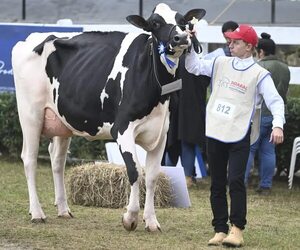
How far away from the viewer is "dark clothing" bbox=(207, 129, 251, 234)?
8.22 meters

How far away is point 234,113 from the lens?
8.20m

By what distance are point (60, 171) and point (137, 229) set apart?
1.37m

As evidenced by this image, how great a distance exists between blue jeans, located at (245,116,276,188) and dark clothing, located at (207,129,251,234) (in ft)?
13.8

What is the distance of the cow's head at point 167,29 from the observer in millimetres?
8689

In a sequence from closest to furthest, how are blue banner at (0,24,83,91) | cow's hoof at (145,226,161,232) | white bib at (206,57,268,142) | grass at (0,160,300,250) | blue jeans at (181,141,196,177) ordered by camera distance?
1. white bib at (206,57,268,142)
2. grass at (0,160,300,250)
3. cow's hoof at (145,226,161,232)
4. blue jeans at (181,141,196,177)
5. blue banner at (0,24,83,91)

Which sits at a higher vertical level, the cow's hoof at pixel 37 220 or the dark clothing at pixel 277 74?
the dark clothing at pixel 277 74

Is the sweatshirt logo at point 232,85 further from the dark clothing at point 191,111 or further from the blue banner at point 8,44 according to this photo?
the blue banner at point 8,44

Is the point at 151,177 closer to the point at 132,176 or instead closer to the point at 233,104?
the point at 132,176

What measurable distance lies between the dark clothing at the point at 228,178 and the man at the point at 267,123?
164 inches

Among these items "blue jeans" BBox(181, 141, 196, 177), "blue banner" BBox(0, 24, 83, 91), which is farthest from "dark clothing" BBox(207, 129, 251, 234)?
"blue banner" BBox(0, 24, 83, 91)

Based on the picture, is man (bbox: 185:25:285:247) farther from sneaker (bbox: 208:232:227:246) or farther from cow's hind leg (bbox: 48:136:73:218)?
cow's hind leg (bbox: 48:136:73:218)

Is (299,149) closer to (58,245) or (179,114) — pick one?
(179,114)

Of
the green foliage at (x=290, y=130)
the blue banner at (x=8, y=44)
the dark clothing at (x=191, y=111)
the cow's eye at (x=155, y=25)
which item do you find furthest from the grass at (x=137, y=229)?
the blue banner at (x=8, y=44)

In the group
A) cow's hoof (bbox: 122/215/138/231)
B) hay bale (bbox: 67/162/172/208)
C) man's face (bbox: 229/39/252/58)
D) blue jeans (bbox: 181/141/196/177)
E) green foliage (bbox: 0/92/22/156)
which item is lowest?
green foliage (bbox: 0/92/22/156)
